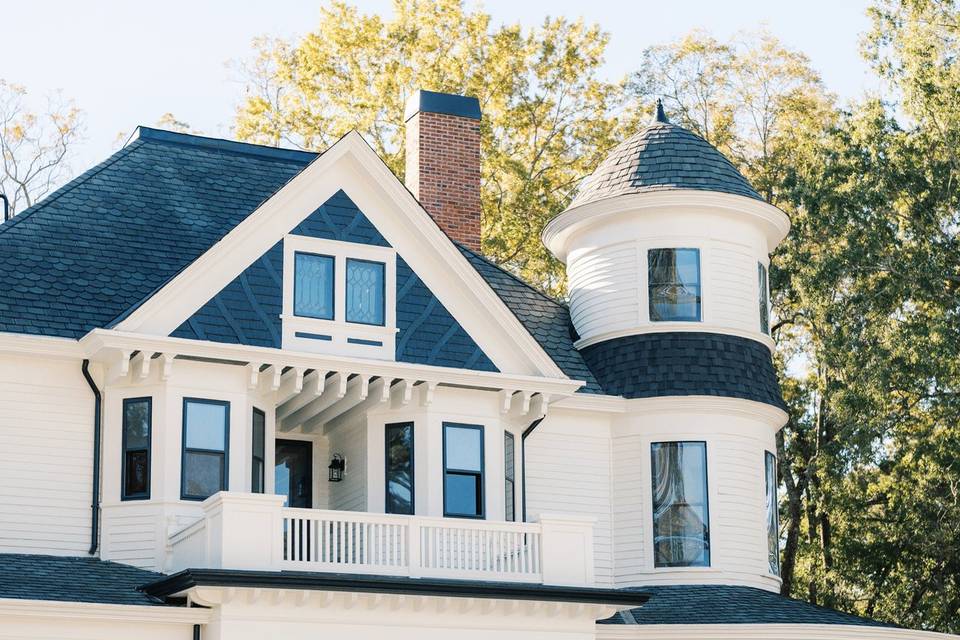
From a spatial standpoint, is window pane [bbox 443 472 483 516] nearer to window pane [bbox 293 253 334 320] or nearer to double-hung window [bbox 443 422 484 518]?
double-hung window [bbox 443 422 484 518]

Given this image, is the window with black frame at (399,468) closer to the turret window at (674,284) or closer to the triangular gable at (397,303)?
the triangular gable at (397,303)

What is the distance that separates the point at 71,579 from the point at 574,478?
30.4 feet

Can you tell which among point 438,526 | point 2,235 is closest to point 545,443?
point 438,526

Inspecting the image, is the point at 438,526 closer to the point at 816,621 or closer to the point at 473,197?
the point at 816,621

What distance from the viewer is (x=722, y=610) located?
1017 inches

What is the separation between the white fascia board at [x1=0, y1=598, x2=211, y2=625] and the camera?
20.6 meters

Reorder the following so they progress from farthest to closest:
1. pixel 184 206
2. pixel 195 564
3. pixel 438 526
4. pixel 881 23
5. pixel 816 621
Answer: pixel 881 23, pixel 184 206, pixel 816 621, pixel 438 526, pixel 195 564

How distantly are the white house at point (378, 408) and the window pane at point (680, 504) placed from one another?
0.13ft

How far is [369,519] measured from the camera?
23.2 m

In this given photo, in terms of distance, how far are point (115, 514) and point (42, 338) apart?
280 cm

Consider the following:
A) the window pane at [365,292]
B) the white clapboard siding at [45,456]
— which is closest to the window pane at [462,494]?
the window pane at [365,292]

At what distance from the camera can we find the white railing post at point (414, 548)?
914 inches

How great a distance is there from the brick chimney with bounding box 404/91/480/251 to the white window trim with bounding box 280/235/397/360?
4.99m

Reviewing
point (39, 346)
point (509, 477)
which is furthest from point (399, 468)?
point (39, 346)
